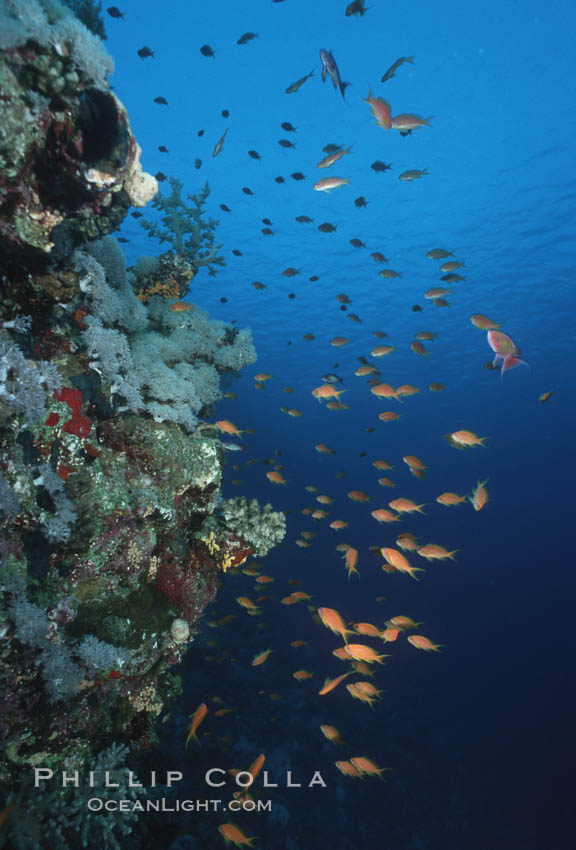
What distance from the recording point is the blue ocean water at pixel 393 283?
1295 cm

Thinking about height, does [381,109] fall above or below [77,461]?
above

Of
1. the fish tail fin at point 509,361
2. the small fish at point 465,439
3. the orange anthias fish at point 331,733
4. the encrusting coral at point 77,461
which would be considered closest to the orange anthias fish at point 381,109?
the fish tail fin at point 509,361

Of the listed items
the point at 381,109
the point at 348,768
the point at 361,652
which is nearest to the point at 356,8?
the point at 381,109

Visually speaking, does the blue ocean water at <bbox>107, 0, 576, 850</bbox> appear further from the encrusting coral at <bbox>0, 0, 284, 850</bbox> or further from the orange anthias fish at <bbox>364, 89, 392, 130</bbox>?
the orange anthias fish at <bbox>364, 89, 392, 130</bbox>

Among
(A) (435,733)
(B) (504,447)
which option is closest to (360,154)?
(A) (435,733)

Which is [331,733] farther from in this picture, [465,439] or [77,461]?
[77,461]

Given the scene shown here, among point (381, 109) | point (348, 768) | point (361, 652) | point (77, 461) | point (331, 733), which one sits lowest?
point (348, 768)

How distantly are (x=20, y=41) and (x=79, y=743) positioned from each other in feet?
17.4

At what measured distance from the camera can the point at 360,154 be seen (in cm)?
1933

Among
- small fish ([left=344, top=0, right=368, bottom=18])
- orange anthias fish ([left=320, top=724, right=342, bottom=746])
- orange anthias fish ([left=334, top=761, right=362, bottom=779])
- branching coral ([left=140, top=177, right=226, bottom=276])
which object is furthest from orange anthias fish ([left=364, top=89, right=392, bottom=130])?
orange anthias fish ([left=334, top=761, right=362, bottom=779])

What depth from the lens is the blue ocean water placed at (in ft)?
42.5

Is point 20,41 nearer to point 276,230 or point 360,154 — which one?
point 360,154

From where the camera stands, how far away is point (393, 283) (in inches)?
1059

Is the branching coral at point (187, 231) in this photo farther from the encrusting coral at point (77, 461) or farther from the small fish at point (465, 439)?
the small fish at point (465, 439)
